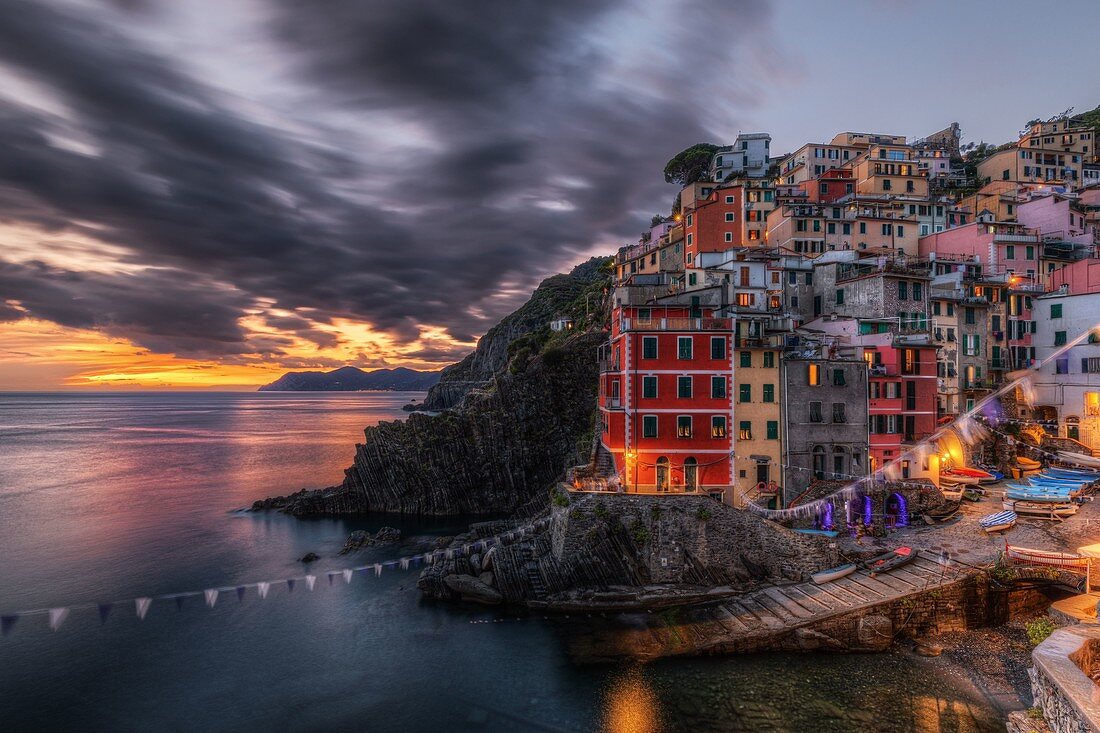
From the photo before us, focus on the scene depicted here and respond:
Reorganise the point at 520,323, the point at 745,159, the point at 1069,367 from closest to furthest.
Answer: the point at 1069,367
the point at 745,159
the point at 520,323

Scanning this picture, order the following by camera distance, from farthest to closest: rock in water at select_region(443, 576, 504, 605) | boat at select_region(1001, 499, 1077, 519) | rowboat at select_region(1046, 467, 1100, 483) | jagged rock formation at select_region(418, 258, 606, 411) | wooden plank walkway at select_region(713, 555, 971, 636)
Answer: jagged rock formation at select_region(418, 258, 606, 411), rowboat at select_region(1046, 467, 1100, 483), rock in water at select_region(443, 576, 504, 605), boat at select_region(1001, 499, 1077, 519), wooden plank walkway at select_region(713, 555, 971, 636)

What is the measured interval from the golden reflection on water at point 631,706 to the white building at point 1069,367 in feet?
153

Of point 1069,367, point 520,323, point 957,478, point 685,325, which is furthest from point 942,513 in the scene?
point 520,323

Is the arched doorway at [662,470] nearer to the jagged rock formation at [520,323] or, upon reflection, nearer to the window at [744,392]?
the window at [744,392]

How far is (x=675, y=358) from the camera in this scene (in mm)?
38531

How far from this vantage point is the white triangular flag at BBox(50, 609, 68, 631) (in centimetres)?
3684

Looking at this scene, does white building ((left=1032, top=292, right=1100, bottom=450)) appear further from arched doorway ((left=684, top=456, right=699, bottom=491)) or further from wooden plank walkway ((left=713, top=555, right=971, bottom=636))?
arched doorway ((left=684, top=456, right=699, bottom=491))

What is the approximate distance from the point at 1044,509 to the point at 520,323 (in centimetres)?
12430

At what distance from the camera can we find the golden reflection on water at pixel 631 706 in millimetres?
24359

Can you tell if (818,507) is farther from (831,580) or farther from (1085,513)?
(1085,513)

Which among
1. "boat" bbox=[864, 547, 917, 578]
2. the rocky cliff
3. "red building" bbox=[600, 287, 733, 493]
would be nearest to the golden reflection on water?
"red building" bbox=[600, 287, 733, 493]

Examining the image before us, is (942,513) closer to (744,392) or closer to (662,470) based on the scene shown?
(744,392)

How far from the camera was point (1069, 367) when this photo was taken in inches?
1932

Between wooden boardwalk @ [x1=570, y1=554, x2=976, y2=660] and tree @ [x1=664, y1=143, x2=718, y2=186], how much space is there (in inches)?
3223
